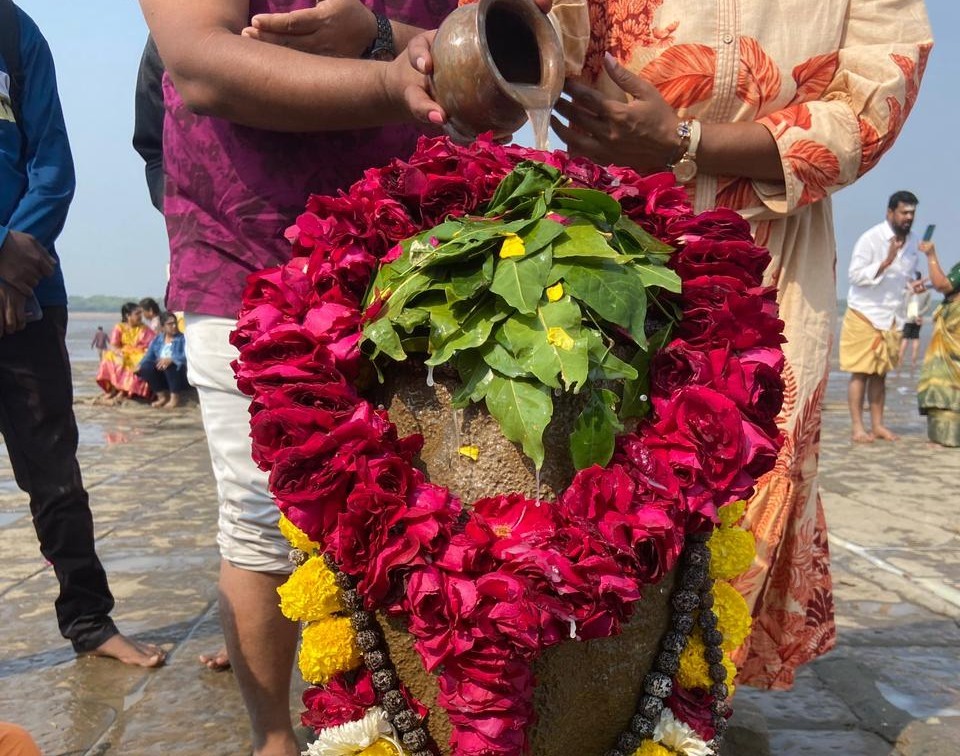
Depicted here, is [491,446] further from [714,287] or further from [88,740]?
[88,740]

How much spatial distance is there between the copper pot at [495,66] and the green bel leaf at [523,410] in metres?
0.54

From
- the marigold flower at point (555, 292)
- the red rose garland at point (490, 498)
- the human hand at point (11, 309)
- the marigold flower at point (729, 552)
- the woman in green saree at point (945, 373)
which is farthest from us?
the woman in green saree at point (945, 373)

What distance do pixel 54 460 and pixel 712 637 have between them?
237cm

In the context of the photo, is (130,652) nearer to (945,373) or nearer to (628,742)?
(628,742)

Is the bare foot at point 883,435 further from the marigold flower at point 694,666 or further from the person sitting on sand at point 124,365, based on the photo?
the person sitting on sand at point 124,365

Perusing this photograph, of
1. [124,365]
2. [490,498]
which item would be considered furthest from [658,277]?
[124,365]

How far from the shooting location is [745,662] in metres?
2.59

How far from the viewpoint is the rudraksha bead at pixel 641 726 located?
1655 mm

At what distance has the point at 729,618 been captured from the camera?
1.82 m

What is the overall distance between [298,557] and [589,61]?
141cm

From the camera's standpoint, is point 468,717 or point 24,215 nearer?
point 468,717

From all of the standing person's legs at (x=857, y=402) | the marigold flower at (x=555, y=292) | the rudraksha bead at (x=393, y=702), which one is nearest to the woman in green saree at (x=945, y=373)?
the standing person's legs at (x=857, y=402)

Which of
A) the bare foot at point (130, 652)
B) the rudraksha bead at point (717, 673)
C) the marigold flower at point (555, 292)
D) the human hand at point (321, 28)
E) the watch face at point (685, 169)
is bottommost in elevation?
the bare foot at point (130, 652)

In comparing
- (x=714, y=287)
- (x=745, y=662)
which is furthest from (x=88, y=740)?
(x=714, y=287)
